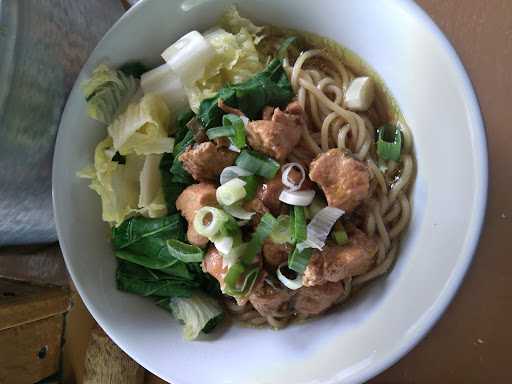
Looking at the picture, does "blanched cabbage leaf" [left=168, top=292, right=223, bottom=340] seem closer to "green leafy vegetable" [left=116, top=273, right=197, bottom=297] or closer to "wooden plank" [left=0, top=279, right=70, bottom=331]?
"green leafy vegetable" [left=116, top=273, right=197, bottom=297]

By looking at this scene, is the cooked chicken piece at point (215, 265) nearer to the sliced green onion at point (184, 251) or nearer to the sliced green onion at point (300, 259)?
the sliced green onion at point (184, 251)

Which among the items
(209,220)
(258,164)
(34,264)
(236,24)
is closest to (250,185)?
(258,164)

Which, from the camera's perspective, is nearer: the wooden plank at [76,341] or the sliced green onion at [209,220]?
the sliced green onion at [209,220]

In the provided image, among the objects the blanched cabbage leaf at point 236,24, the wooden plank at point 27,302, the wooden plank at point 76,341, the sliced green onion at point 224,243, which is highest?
the blanched cabbage leaf at point 236,24

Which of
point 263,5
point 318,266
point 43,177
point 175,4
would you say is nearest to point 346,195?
point 318,266

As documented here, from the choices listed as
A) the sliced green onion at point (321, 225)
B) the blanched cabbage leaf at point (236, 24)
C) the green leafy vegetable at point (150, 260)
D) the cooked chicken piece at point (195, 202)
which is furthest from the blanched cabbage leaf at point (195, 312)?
the blanched cabbage leaf at point (236, 24)

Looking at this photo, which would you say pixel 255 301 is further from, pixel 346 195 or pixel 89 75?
pixel 89 75

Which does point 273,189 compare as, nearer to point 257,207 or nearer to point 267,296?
point 257,207
